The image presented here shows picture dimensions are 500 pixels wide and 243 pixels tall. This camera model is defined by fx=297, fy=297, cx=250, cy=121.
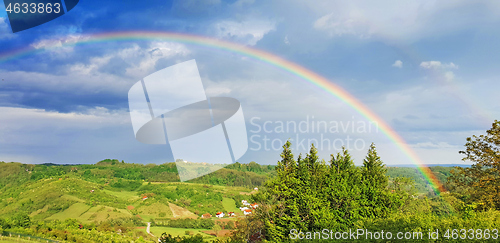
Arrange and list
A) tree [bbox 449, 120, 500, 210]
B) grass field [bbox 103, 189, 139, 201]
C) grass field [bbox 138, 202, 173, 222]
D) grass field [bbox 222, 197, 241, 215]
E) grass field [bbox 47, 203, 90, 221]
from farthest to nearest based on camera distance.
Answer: grass field [bbox 103, 189, 139, 201], grass field [bbox 222, 197, 241, 215], grass field [bbox 138, 202, 173, 222], grass field [bbox 47, 203, 90, 221], tree [bbox 449, 120, 500, 210]

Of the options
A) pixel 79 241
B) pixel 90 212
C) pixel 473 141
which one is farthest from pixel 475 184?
pixel 90 212

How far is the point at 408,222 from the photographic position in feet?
50.9

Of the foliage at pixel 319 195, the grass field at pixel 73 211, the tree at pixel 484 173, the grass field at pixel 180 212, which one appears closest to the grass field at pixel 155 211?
the grass field at pixel 180 212

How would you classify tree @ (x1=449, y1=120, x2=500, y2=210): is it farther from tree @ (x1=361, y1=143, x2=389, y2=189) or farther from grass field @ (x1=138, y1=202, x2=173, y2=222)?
grass field @ (x1=138, y1=202, x2=173, y2=222)

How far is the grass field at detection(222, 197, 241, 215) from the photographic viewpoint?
134 m

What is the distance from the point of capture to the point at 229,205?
5423 inches

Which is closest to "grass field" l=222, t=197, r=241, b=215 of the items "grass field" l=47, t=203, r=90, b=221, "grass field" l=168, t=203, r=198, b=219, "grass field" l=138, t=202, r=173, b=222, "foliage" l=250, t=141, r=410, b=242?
"grass field" l=168, t=203, r=198, b=219

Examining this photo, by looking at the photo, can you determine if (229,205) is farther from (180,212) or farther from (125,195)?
(125,195)

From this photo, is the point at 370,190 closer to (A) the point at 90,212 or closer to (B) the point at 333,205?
(B) the point at 333,205

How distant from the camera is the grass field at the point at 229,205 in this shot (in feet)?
439

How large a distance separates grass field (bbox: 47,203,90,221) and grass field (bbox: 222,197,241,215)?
57.0 m

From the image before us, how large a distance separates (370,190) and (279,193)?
7.17 metres

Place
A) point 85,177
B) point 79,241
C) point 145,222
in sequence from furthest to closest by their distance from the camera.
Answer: point 85,177, point 145,222, point 79,241

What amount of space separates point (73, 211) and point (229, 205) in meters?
64.2
